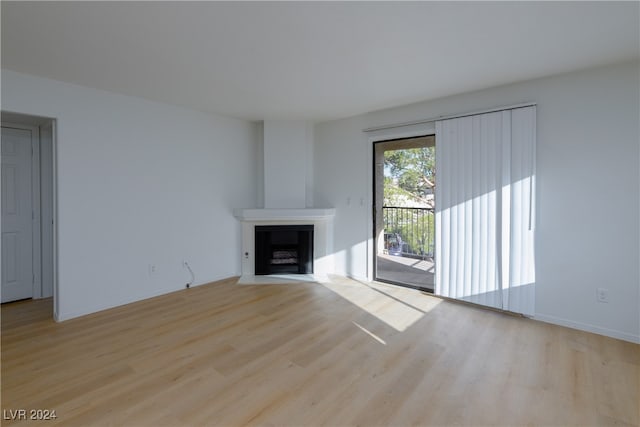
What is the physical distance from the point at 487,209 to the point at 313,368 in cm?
238

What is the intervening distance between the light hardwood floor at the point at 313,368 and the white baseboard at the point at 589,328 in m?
0.09

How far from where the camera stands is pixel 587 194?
277 cm

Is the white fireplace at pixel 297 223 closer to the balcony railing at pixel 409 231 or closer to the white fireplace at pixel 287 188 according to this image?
the white fireplace at pixel 287 188

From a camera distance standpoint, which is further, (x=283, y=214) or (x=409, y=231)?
(x=409, y=231)

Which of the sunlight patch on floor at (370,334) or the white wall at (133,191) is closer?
the sunlight patch on floor at (370,334)

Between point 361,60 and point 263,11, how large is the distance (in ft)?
3.18

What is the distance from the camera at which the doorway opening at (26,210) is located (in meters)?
3.58

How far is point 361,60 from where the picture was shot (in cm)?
258

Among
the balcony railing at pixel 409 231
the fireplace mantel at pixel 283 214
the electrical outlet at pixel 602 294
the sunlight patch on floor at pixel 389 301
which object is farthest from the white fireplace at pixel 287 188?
the electrical outlet at pixel 602 294

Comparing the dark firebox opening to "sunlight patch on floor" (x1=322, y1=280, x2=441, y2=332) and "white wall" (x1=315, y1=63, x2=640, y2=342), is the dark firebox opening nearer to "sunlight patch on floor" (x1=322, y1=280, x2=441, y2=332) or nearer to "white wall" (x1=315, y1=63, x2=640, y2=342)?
"sunlight patch on floor" (x1=322, y1=280, x2=441, y2=332)

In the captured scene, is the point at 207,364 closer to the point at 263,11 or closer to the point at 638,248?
the point at 263,11

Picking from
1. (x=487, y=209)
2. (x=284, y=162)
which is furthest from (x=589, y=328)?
(x=284, y=162)

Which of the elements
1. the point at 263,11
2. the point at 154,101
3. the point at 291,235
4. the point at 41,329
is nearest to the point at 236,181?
the point at 291,235

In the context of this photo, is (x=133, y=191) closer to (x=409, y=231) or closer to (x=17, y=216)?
(x=17, y=216)
